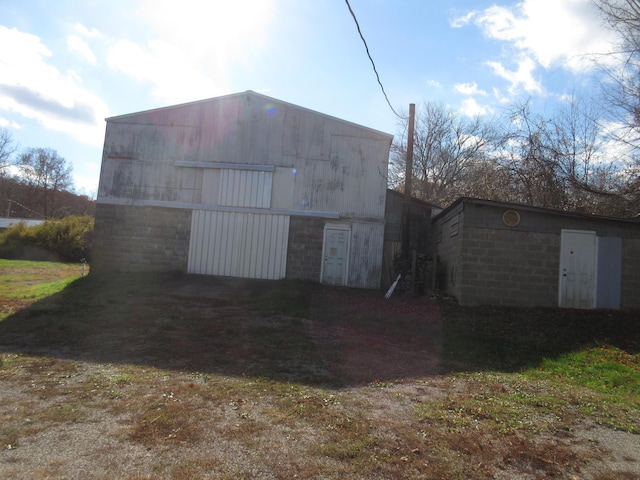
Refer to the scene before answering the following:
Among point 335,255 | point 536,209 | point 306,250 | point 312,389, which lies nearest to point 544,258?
point 536,209

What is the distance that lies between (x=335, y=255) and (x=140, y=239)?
7.04 metres

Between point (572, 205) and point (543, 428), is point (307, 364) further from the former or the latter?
point (572, 205)

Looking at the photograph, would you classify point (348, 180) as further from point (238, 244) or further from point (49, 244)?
point (49, 244)

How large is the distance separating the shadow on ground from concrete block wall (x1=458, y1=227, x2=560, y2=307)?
0.58m

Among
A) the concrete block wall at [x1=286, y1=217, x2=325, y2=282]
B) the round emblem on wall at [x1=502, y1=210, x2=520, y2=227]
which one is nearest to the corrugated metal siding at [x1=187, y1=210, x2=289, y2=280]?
the concrete block wall at [x1=286, y1=217, x2=325, y2=282]

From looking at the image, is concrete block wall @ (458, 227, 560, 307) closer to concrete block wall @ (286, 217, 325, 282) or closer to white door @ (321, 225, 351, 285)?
white door @ (321, 225, 351, 285)

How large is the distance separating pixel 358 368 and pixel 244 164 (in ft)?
34.2

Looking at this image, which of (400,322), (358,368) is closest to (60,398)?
(358,368)

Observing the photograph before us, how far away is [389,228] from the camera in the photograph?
49.6ft

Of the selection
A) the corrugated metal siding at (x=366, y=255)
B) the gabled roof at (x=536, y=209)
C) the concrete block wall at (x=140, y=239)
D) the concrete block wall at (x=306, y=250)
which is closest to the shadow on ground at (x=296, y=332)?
the concrete block wall at (x=306, y=250)

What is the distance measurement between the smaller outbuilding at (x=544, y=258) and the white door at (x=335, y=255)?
4511mm

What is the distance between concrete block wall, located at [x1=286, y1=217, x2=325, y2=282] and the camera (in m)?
14.6

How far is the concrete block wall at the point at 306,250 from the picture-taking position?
48.0ft

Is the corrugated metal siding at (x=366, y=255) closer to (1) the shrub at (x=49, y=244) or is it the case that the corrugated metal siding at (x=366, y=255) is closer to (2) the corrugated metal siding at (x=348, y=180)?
(2) the corrugated metal siding at (x=348, y=180)
